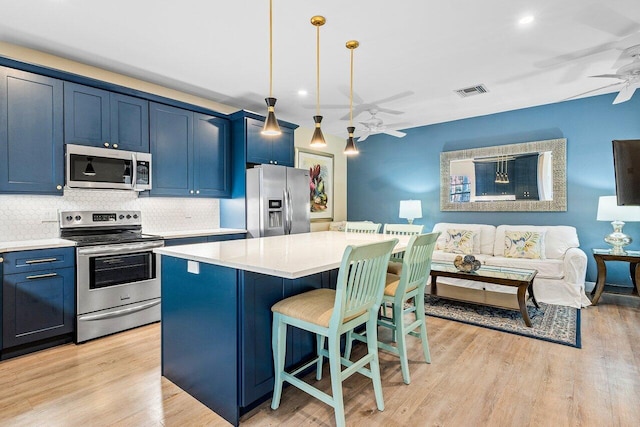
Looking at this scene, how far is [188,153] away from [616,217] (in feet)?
16.5

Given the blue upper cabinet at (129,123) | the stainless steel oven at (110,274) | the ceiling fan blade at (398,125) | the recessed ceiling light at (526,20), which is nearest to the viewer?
the recessed ceiling light at (526,20)

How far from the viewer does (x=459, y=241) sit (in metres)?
4.81

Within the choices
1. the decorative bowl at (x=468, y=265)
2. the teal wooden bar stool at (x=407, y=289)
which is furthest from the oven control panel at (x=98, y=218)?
the decorative bowl at (x=468, y=265)

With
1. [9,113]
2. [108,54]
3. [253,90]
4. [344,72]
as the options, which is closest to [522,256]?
[344,72]

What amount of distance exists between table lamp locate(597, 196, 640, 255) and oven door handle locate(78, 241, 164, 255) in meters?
4.99

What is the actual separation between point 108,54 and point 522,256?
17.0 feet

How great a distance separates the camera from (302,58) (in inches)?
126

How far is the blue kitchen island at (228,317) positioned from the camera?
176 centimetres

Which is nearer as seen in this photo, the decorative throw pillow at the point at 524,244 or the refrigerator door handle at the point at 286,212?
the decorative throw pillow at the point at 524,244

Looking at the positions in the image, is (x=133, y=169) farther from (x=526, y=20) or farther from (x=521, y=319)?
(x=521, y=319)

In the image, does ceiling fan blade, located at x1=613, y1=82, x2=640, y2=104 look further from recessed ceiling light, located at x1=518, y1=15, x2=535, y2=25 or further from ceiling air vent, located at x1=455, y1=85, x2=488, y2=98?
recessed ceiling light, located at x1=518, y1=15, x2=535, y2=25

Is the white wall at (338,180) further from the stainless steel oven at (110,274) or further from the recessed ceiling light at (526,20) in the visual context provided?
the recessed ceiling light at (526,20)

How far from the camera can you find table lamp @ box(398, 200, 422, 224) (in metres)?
5.45

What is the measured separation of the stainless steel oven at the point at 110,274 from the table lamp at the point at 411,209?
3750mm
